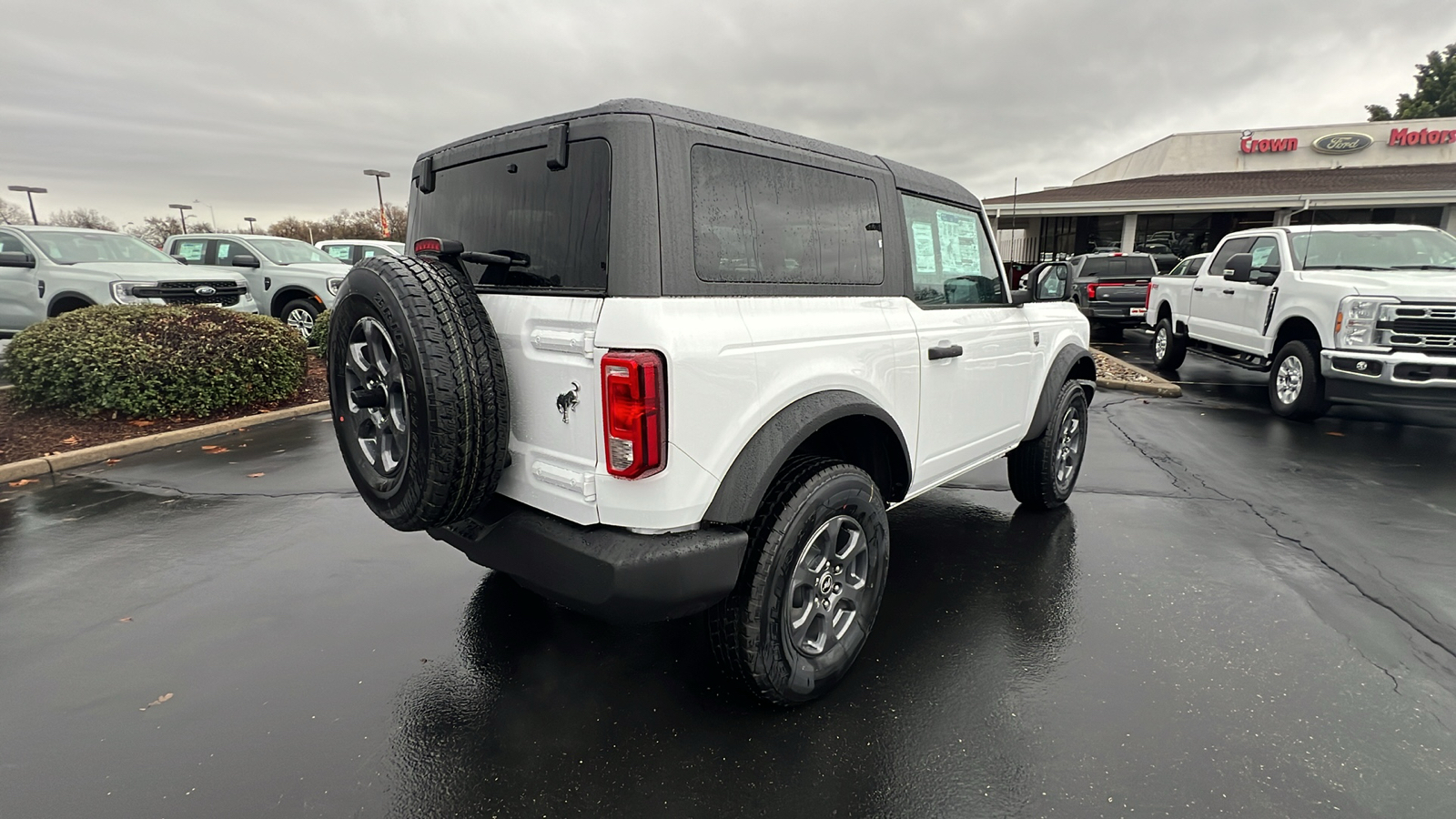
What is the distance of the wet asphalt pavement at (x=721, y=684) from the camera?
6.97ft

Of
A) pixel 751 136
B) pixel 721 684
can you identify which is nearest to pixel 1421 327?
pixel 751 136

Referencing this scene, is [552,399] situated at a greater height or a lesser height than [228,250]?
lesser

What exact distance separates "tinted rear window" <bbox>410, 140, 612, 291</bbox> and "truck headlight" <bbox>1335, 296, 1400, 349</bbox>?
7594 millimetres

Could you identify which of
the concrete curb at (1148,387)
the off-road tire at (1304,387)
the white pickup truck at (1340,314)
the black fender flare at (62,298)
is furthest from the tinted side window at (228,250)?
the off-road tire at (1304,387)

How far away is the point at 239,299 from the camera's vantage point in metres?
10.1

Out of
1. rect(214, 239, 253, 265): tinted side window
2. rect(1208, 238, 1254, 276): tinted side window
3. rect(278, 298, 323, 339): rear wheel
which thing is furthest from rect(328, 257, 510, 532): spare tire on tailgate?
rect(214, 239, 253, 265): tinted side window

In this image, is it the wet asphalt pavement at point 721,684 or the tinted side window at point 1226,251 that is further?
the tinted side window at point 1226,251

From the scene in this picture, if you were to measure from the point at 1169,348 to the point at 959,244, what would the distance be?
9.15 m

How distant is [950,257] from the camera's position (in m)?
3.45

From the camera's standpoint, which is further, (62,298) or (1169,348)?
(1169,348)

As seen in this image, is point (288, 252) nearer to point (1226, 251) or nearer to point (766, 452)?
point (766, 452)

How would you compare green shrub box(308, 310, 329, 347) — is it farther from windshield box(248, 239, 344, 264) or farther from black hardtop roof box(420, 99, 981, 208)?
black hardtop roof box(420, 99, 981, 208)

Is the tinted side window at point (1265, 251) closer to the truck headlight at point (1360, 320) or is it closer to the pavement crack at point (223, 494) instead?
the truck headlight at point (1360, 320)

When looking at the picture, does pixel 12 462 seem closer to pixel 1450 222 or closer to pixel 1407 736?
Result: pixel 1407 736
